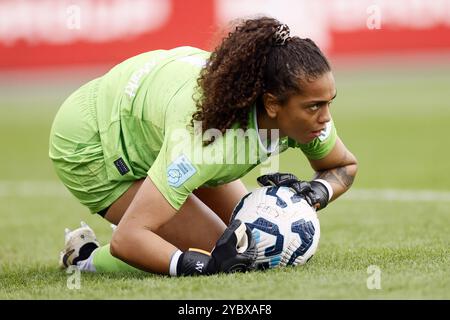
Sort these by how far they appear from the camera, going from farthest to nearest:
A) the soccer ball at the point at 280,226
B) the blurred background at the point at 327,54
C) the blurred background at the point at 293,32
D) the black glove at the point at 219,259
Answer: the blurred background at the point at 293,32
the blurred background at the point at 327,54
the soccer ball at the point at 280,226
the black glove at the point at 219,259

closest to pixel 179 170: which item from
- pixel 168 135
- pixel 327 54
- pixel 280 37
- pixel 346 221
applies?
pixel 168 135

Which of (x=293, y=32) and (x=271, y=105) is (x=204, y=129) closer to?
(x=271, y=105)

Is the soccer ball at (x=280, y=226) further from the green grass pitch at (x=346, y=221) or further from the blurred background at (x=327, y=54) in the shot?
the blurred background at (x=327, y=54)

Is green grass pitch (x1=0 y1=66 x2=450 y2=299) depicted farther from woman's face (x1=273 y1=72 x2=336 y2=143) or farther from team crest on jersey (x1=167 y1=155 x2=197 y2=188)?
woman's face (x1=273 y1=72 x2=336 y2=143)

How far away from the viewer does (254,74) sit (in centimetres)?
494

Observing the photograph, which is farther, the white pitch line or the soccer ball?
the white pitch line

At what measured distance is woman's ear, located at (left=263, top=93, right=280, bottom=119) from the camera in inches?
196

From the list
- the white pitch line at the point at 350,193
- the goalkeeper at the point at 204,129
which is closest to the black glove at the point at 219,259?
the goalkeeper at the point at 204,129

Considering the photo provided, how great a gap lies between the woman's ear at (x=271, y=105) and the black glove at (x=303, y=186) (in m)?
0.68

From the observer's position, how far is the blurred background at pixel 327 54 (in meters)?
10.7

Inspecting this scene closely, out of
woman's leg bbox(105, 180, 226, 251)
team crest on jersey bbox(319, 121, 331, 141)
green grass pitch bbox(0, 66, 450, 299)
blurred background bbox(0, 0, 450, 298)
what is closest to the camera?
green grass pitch bbox(0, 66, 450, 299)

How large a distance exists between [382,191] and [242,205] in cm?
503

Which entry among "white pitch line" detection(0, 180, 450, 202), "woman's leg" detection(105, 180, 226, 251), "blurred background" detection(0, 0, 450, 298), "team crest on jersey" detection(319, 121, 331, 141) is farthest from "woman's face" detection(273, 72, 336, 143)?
"white pitch line" detection(0, 180, 450, 202)
